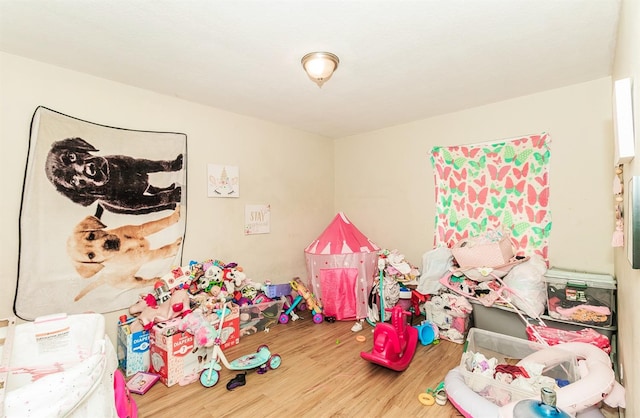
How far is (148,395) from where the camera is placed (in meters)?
2.10

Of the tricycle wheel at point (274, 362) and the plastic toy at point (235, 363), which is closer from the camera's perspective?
the plastic toy at point (235, 363)

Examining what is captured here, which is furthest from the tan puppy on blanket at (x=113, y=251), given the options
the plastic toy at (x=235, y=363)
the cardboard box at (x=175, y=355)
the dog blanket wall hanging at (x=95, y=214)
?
the plastic toy at (x=235, y=363)

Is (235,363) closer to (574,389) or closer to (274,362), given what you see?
(274,362)

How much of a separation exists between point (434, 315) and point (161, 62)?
3293 millimetres

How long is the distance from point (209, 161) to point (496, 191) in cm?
306

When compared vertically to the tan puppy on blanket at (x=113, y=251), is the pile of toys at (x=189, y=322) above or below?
below

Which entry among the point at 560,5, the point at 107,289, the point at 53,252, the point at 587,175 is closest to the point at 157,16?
the point at 53,252

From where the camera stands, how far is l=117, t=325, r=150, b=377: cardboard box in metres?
2.32

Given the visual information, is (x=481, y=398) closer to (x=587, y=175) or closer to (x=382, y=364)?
(x=382, y=364)

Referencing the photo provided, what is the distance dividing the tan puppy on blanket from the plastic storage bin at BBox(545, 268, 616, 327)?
3.43 metres

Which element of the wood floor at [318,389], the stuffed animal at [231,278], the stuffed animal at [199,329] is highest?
the stuffed animal at [231,278]

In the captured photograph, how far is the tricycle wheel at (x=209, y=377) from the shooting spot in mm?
2196

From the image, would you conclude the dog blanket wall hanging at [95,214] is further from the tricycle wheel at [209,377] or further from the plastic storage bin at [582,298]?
the plastic storage bin at [582,298]

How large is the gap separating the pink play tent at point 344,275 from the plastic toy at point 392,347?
92 centimetres
